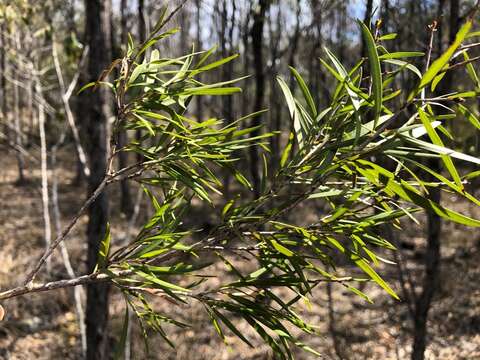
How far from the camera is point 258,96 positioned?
5082 mm

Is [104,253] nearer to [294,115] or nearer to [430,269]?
[294,115]

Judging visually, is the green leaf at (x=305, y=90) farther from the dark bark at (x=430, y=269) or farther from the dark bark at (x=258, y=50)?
the dark bark at (x=258, y=50)

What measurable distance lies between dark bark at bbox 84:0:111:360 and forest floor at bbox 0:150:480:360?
1.33 m

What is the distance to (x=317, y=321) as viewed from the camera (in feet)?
22.6

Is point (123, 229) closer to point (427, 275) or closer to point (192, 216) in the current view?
point (192, 216)

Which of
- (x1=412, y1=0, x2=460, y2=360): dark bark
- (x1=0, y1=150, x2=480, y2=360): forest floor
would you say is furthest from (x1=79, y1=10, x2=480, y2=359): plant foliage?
(x1=0, y1=150, x2=480, y2=360): forest floor

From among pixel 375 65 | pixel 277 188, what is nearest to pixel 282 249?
pixel 277 188

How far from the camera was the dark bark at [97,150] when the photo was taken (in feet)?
12.5

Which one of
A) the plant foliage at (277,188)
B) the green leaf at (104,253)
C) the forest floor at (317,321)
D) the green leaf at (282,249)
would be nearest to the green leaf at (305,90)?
the plant foliage at (277,188)

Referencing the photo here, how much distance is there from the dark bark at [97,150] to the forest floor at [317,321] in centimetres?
133

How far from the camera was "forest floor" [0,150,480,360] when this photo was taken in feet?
20.1

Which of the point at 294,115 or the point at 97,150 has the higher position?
the point at 294,115

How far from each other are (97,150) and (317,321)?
4315 mm

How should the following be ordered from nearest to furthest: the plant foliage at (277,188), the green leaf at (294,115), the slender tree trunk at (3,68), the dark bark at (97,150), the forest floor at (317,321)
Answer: the plant foliage at (277,188), the green leaf at (294,115), the dark bark at (97,150), the slender tree trunk at (3,68), the forest floor at (317,321)
